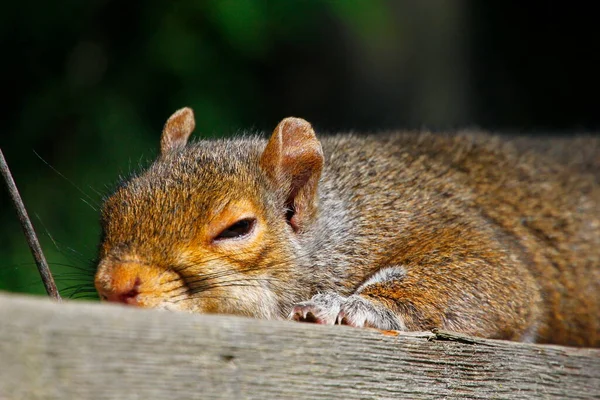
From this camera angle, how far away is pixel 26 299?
142 cm

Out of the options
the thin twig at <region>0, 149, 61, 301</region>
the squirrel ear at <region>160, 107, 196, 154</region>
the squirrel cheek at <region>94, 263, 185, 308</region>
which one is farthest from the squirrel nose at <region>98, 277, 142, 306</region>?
the squirrel ear at <region>160, 107, 196, 154</region>

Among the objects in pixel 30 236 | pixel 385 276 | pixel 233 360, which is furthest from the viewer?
pixel 385 276

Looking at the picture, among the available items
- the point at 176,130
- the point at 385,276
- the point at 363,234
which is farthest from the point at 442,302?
the point at 176,130

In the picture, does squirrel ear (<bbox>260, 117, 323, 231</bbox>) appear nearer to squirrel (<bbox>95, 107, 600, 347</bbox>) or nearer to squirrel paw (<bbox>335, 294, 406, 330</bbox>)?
squirrel (<bbox>95, 107, 600, 347</bbox>)

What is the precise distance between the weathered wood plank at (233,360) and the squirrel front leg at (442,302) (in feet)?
1.42

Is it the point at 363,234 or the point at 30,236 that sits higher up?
the point at 363,234

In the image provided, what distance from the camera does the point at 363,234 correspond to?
2.97m

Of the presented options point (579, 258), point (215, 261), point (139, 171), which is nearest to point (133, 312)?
point (215, 261)

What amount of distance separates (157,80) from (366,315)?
2.49 meters

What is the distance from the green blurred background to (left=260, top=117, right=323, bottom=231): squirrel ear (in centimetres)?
105

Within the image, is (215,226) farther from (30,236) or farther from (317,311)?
(30,236)

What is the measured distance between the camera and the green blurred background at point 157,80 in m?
4.18

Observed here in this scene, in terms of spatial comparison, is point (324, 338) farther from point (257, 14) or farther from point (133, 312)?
point (257, 14)

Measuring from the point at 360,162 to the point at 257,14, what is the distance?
1328 mm
